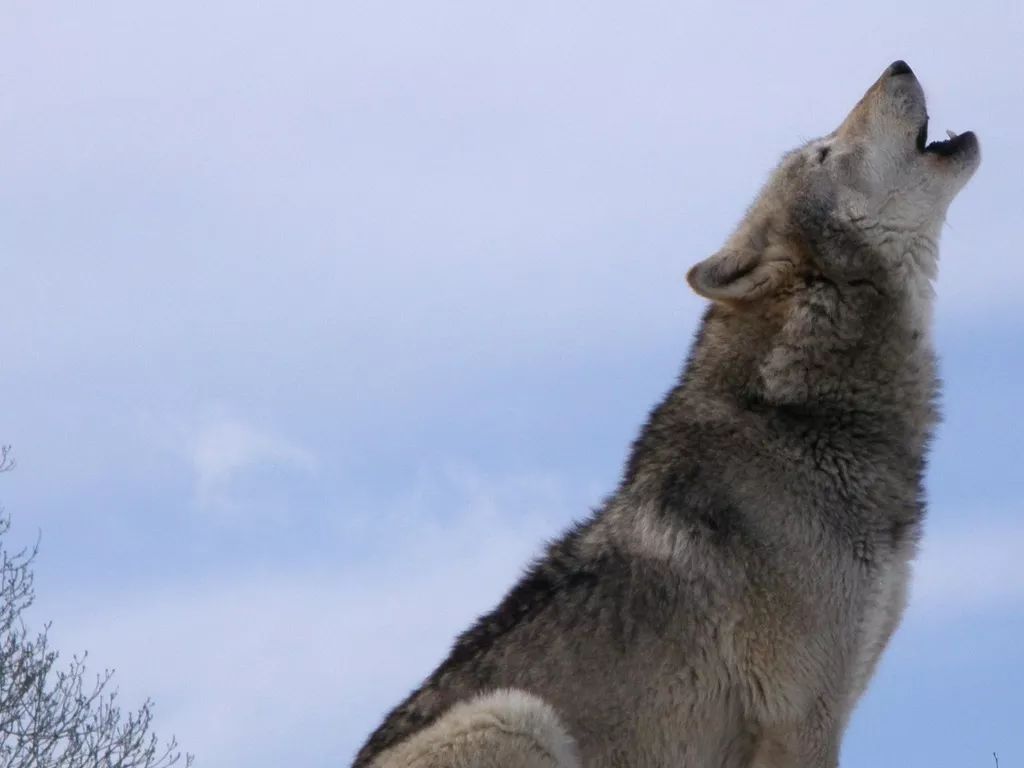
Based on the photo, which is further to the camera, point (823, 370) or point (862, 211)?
point (862, 211)

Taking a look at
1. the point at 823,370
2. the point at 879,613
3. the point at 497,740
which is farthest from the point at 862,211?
the point at 497,740

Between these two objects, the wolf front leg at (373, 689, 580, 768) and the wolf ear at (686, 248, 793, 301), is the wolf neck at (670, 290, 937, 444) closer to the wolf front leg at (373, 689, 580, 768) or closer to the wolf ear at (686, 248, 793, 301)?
the wolf ear at (686, 248, 793, 301)

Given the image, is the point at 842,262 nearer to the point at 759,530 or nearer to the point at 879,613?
the point at 759,530

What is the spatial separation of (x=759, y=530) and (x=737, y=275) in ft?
3.48

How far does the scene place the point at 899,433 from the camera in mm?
6461

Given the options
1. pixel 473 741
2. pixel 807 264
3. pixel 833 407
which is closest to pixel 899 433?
pixel 833 407

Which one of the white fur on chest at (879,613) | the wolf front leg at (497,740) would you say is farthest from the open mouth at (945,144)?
the wolf front leg at (497,740)

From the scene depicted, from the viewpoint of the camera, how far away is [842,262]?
21.5ft

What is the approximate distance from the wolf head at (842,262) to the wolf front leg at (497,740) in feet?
4.88

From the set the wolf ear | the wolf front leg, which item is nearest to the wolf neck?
the wolf ear

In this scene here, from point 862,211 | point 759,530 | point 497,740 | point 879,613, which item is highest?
point 862,211

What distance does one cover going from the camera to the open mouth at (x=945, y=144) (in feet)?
22.1

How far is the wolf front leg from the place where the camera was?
5.78m

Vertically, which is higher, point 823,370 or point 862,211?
point 862,211
